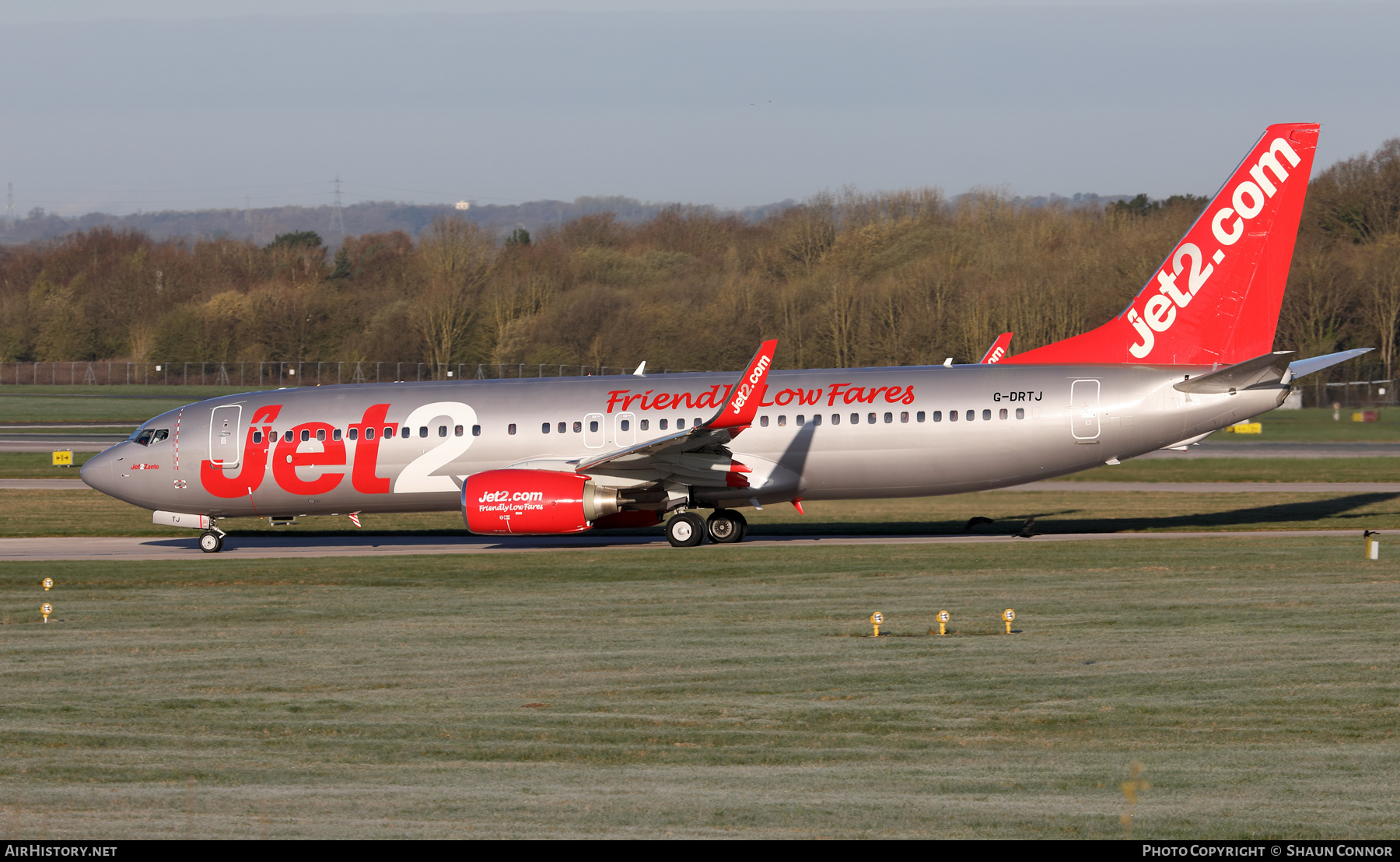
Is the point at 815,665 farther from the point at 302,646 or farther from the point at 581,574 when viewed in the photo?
the point at 581,574

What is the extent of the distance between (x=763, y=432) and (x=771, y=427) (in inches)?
8.0

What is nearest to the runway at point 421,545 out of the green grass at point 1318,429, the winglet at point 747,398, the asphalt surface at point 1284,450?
the winglet at point 747,398

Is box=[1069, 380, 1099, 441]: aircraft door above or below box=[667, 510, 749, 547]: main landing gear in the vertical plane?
above

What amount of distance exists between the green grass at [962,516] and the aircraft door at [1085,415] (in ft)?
11.4

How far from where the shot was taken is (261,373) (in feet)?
334

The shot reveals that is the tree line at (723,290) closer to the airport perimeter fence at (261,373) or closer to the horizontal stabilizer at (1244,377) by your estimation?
the airport perimeter fence at (261,373)

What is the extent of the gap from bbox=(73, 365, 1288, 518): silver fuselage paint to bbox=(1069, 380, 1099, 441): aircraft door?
0.02m

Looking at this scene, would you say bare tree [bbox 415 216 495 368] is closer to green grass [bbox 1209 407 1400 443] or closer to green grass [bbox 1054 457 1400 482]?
green grass [bbox 1209 407 1400 443]

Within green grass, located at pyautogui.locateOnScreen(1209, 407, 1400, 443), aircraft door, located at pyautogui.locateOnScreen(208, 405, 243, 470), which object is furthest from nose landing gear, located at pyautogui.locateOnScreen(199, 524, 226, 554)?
green grass, located at pyautogui.locateOnScreen(1209, 407, 1400, 443)

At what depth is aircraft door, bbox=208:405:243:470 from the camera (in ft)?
99.7

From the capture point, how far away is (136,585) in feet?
78.2

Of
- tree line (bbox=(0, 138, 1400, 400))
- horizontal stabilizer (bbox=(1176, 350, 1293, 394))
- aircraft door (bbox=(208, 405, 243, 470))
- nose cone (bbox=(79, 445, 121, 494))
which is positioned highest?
tree line (bbox=(0, 138, 1400, 400))

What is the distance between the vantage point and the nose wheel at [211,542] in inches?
1187

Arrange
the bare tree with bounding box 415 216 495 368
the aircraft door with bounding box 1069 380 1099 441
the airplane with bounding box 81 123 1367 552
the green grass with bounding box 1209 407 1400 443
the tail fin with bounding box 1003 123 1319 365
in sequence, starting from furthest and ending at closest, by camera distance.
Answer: the bare tree with bounding box 415 216 495 368 < the green grass with bounding box 1209 407 1400 443 < the tail fin with bounding box 1003 123 1319 365 < the aircraft door with bounding box 1069 380 1099 441 < the airplane with bounding box 81 123 1367 552
